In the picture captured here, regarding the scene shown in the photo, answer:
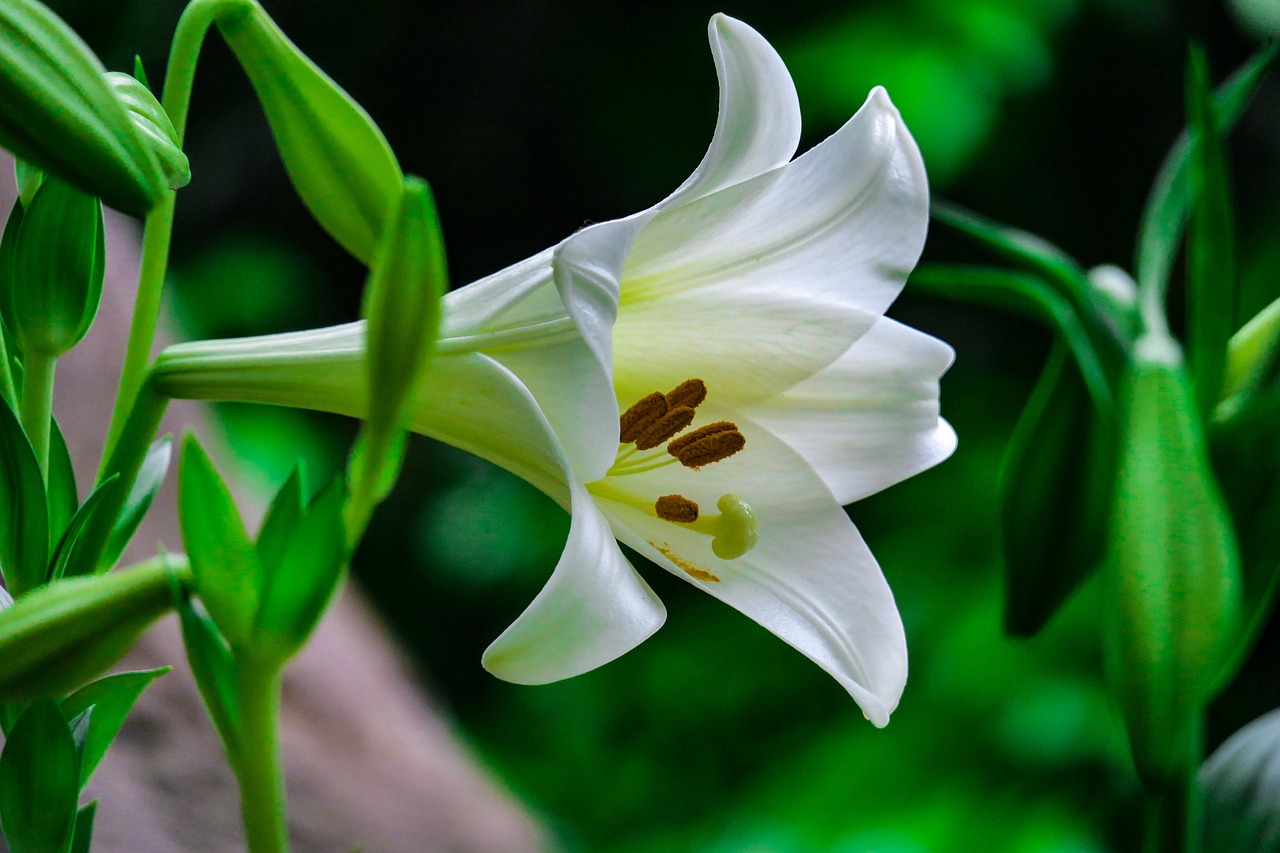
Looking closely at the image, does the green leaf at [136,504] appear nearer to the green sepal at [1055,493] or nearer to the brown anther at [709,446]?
the brown anther at [709,446]

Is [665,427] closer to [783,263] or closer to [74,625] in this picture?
[783,263]

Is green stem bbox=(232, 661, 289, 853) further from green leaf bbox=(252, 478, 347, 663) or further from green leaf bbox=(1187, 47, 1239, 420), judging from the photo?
green leaf bbox=(1187, 47, 1239, 420)

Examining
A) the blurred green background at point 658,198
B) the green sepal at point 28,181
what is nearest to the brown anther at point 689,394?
the green sepal at point 28,181

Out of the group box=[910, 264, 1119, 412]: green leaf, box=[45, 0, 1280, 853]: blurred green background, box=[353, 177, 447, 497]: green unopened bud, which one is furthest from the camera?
box=[45, 0, 1280, 853]: blurred green background

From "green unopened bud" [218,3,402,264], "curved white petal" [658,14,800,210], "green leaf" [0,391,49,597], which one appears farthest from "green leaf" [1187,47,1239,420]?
"green leaf" [0,391,49,597]

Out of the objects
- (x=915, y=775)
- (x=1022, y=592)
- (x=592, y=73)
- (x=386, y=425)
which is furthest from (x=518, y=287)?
(x=592, y=73)
